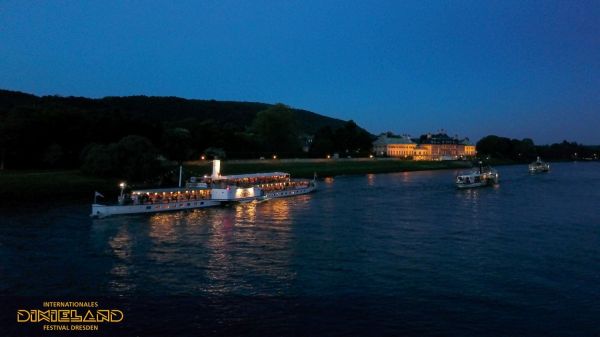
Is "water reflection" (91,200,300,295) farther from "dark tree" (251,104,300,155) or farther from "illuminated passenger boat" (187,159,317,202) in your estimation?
"dark tree" (251,104,300,155)

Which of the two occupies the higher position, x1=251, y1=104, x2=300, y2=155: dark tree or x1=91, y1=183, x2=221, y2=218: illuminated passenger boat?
x1=251, y1=104, x2=300, y2=155: dark tree

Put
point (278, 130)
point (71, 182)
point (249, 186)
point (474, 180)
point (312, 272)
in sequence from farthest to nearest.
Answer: point (278, 130) < point (474, 180) < point (71, 182) < point (249, 186) < point (312, 272)

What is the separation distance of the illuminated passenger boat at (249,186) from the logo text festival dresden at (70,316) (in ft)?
135

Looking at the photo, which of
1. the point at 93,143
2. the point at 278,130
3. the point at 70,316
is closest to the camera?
the point at 70,316

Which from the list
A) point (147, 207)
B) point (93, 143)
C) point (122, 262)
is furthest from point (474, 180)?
point (122, 262)

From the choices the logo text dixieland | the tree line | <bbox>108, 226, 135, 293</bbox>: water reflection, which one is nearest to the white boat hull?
<bbox>108, 226, 135, 293</bbox>: water reflection

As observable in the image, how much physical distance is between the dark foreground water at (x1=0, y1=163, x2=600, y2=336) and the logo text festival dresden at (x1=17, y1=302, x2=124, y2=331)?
42cm

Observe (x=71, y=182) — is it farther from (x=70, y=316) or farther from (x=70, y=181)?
(x=70, y=316)

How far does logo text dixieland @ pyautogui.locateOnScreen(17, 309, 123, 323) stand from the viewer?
867 inches

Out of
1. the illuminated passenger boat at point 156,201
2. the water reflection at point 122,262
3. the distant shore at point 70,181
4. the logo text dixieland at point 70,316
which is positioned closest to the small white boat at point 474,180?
the distant shore at point 70,181

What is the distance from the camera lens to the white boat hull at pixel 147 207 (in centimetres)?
5178

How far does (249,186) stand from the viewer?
245 feet

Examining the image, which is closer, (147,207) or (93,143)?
(147,207)

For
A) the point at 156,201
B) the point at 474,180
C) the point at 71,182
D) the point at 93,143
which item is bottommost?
the point at 156,201
